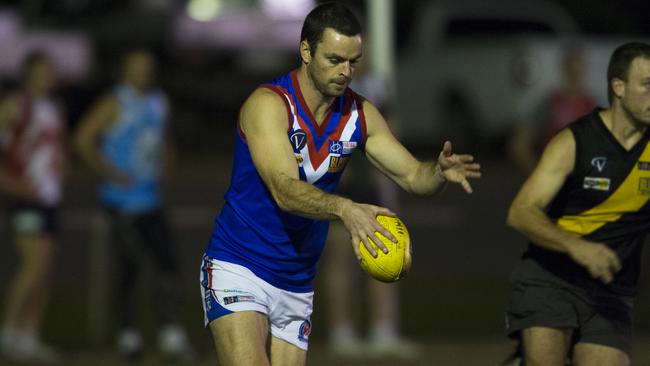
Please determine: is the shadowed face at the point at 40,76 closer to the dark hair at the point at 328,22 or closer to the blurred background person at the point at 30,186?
the blurred background person at the point at 30,186

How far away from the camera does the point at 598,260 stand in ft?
20.7

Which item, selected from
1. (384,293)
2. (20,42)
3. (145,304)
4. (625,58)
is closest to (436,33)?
(20,42)

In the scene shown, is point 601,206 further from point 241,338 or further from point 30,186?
point 30,186

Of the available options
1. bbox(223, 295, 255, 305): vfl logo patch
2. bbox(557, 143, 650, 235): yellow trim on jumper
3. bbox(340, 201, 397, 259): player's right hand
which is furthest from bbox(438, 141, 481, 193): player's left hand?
bbox(223, 295, 255, 305): vfl logo patch

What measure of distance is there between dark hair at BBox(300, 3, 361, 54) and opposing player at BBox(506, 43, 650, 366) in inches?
48.6

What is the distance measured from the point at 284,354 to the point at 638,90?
213cm

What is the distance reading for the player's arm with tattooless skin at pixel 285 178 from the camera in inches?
221

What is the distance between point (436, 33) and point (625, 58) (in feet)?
51.7

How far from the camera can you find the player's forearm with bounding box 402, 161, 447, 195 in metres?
6.35

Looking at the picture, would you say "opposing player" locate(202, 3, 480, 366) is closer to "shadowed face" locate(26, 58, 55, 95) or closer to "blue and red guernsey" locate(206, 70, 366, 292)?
"blue and red guernsey" locate(206, 70, 366, 292)

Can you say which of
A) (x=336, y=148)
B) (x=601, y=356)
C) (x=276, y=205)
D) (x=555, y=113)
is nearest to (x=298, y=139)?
(x=336, y=148)

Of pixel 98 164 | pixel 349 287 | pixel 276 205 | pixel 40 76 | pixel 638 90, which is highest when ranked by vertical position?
pixel 638 90

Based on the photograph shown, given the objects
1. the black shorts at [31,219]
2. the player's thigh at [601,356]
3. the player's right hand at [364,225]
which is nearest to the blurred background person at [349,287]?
the black shorts at [31,219]

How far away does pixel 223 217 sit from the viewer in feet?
21.6
